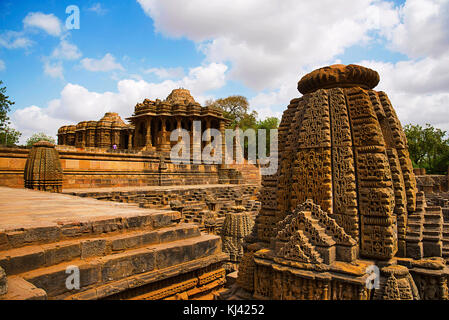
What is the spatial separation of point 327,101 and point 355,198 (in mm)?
1355

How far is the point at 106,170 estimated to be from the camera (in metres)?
14.0

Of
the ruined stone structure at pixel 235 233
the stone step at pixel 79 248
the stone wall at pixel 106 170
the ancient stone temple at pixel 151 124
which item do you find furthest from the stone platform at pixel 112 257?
the ancient stone temple at pixel 151 124

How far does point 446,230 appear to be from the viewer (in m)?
4.16

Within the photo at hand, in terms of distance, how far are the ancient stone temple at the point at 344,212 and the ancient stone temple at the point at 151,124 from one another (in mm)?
18612

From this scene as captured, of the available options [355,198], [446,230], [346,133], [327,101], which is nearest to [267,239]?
[355,198]

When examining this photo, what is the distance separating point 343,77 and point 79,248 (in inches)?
154

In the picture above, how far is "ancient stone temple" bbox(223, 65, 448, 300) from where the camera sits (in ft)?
10.3

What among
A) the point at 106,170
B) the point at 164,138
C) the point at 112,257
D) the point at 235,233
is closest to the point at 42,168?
the point at 106,170

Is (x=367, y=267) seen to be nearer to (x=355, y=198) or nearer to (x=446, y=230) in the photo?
(x=355, y=198)

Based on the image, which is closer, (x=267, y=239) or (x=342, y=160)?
(x=342, y=160)

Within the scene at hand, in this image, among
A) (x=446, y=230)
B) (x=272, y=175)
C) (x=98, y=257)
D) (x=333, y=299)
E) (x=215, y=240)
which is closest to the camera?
(x=98, y=257)

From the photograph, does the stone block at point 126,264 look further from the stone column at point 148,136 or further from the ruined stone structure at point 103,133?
the ruined stone structure at point 103,133

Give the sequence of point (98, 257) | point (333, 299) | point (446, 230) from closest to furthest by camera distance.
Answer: point (98, 257), point (333, 299), point (446, 230)

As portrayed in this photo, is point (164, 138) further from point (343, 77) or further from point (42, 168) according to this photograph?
point (343, 77)
